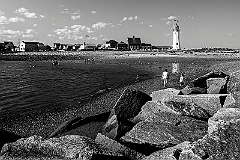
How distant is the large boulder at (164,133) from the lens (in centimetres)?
630

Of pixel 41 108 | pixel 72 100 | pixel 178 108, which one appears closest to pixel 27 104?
pixel 41 108

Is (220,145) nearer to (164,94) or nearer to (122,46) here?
(164,94)

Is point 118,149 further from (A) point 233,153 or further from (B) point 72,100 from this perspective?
(B) point 72,100

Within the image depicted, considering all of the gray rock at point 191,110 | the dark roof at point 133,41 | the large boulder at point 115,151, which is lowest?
the large boulder at point 115,151

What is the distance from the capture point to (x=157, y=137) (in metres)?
6.46

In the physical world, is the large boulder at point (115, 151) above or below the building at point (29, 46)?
below

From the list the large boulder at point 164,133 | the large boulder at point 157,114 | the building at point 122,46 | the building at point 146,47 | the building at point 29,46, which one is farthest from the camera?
the building at point 29,46

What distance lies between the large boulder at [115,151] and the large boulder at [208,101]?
11.6 ft

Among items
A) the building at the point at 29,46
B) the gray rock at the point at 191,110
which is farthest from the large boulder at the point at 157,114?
the building at the point at 29,46

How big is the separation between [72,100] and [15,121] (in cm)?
636

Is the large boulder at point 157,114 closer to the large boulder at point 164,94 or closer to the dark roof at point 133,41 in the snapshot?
the large boulder at point 164,94

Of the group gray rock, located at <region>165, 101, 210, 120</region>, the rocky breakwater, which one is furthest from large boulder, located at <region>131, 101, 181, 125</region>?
gray rock, located at <region>165, 101, 210, 120</region>

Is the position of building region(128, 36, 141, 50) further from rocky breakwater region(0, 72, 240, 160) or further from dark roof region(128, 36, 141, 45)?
rocky breakwater region(0, 72, 240, 160)

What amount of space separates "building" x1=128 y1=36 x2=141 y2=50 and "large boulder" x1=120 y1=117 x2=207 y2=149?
14122cm
